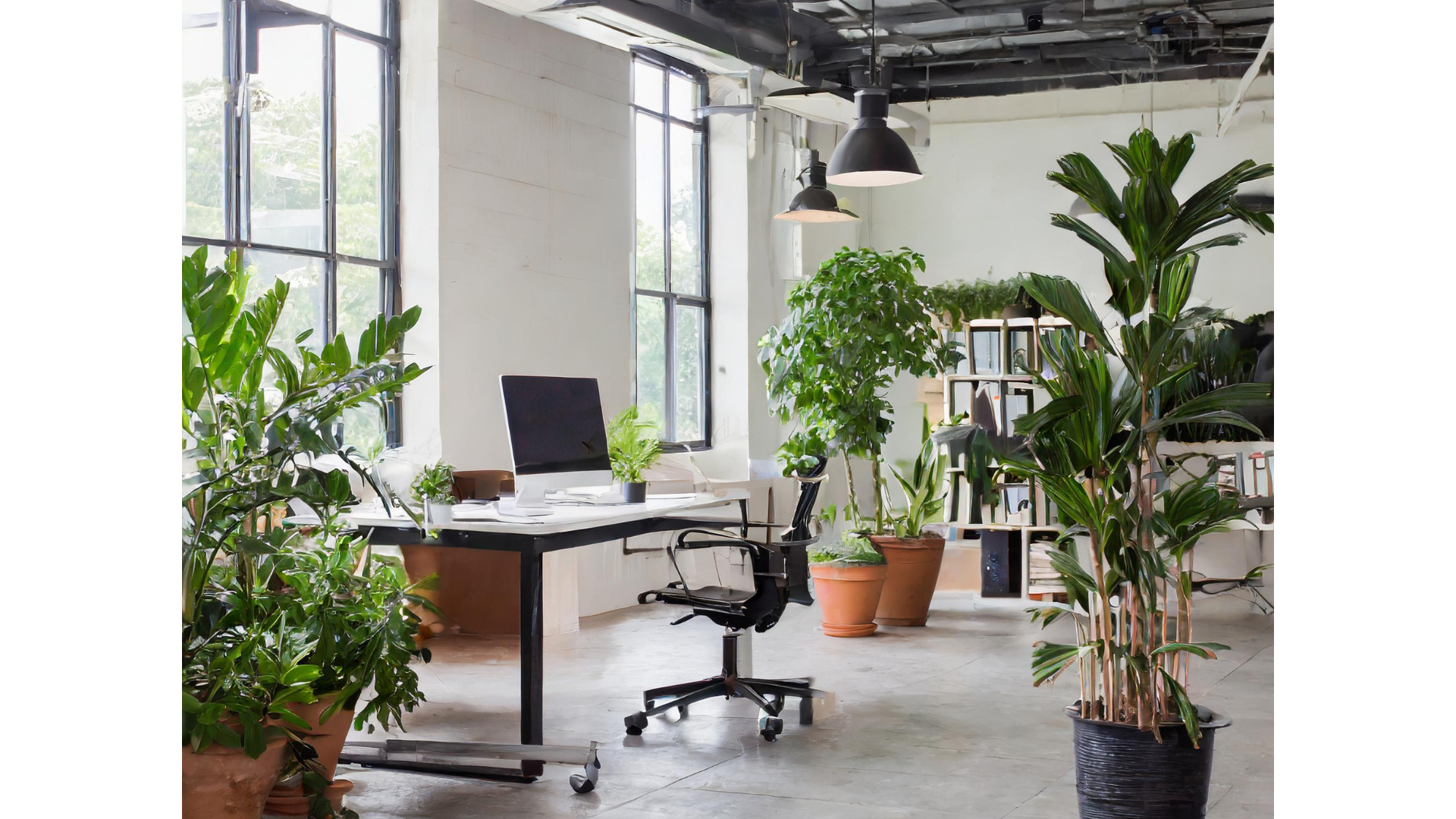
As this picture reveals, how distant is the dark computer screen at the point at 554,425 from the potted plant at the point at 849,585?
7.23ft

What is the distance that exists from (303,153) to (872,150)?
9.27 feet

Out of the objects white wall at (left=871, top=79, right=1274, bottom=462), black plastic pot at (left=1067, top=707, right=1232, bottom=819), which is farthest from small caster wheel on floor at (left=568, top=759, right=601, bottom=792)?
white wall at (left=871, top=79, right=1274, bottom=462)

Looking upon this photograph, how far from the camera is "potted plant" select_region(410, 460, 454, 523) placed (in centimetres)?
410

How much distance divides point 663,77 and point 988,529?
3.89 meters

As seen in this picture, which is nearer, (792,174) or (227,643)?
(227,643)

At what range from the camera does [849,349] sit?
272 inches

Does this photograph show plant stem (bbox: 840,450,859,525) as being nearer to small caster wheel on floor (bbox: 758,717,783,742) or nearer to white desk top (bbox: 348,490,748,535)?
white desk top (bbox: 348,490,748,535)

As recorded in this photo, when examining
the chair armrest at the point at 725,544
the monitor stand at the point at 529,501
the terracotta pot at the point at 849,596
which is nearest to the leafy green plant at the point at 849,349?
the terracotta pot at the point at 849,596

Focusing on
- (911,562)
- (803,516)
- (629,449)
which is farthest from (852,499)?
(803,516)

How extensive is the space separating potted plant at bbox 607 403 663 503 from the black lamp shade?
1.67 meters
